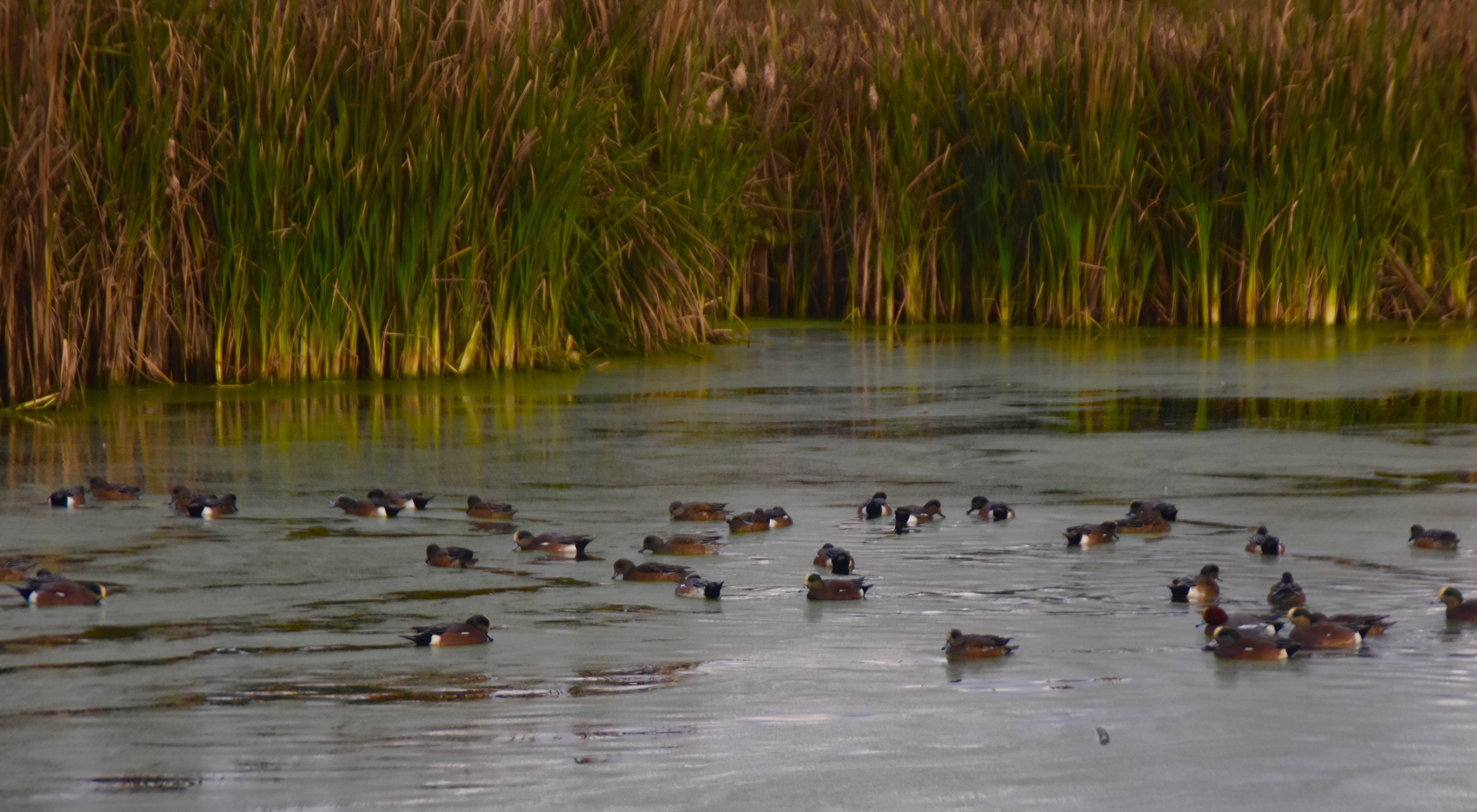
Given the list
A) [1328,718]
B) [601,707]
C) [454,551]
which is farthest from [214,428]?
[1328,718]

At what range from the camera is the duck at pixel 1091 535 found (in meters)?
5.68

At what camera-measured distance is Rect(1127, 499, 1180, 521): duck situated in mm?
5965

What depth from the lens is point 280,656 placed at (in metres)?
4.36

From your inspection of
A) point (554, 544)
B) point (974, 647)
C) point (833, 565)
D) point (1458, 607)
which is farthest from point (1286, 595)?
point (554, 544)

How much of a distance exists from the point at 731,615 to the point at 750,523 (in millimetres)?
1231

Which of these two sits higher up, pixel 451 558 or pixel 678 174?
pixel 678 174

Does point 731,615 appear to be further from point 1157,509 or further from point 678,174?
point 678,174

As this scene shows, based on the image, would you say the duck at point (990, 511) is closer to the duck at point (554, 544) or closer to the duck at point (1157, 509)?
the duck at point (1157, 509)

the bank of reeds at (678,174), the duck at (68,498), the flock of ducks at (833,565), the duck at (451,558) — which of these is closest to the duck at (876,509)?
the flock of ducks at (833,565)

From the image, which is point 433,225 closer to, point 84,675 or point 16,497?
point 16,497

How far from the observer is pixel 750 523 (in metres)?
6.07

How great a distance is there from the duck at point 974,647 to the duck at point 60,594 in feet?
7.69

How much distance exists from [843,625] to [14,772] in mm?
2018

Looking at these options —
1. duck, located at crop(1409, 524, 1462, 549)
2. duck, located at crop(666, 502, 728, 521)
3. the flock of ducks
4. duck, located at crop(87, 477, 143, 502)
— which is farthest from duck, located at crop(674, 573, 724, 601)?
duck, located at crop(87, 477, 143, 502)
